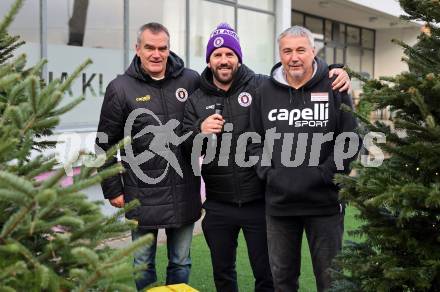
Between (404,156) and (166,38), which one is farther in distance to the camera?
(166,38)

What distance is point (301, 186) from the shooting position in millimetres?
3701

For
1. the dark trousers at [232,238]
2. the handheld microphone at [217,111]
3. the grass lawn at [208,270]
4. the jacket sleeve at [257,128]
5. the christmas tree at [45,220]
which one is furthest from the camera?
the grass lawn at [208,270]

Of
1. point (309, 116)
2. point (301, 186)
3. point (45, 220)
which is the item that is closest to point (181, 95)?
point (309, 116)

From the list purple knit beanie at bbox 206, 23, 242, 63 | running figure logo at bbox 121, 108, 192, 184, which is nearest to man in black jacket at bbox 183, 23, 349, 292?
purple knit beanie at bbox 206, 23, 242, 63

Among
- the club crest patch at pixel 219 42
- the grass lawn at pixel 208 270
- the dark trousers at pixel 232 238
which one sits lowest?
the grass lawn at pixel 208 270

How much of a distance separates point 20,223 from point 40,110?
0.38m

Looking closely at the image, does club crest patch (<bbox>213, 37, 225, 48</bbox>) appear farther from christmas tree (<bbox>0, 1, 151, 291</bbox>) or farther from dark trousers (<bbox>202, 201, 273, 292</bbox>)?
christmas tree (<bbox>0, 1, 151, 291</bbox>)

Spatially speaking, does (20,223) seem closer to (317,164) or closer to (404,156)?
(404,156)

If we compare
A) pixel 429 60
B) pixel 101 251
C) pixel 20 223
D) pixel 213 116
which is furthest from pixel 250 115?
pixel 20 223

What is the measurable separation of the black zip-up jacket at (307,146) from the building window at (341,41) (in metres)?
14.5

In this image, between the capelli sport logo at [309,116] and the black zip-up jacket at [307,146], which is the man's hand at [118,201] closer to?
the black zip-up jacket at [307,146]

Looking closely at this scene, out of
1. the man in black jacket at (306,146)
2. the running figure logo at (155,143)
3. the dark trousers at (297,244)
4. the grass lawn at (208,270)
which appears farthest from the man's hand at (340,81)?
the grass lawn at (208,270)

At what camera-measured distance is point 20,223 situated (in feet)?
5.77

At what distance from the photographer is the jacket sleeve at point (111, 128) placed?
413 cm
